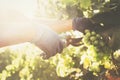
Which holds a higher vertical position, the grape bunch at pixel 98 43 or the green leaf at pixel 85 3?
the green leaf at pixel 85 3

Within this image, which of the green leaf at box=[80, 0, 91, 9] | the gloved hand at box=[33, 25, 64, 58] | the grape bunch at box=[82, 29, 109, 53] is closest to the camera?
the gloved hand at box=[33, 25, 64, 58]

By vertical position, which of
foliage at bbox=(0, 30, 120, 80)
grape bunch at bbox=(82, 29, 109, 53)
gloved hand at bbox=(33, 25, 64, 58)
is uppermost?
gloved hand at bbox=(33, 25, 64, 58)

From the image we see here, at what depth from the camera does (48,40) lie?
2.91 ft

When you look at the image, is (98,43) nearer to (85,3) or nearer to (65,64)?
(85,3)

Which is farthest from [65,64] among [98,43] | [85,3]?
[85,3]

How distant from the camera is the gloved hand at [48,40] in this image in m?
0.87

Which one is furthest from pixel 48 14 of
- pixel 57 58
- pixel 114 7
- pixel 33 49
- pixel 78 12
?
pixel 114 7

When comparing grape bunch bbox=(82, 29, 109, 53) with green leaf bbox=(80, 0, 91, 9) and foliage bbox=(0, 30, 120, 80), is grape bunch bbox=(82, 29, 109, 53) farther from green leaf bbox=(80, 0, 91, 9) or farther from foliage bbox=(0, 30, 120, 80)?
green leaf bbox=(80, 0, 91, 9)

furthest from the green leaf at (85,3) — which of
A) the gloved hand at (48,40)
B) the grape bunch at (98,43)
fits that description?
the gloved hand at (48,40)

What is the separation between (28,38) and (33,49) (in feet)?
8.04

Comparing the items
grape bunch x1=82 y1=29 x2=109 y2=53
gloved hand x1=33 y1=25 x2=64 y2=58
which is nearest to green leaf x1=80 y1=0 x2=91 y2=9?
grape bunch x1=82 y1=29 x2=109 y2=53

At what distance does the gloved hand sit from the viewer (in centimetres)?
87

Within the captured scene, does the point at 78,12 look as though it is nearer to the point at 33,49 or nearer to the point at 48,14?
the point at 33,49

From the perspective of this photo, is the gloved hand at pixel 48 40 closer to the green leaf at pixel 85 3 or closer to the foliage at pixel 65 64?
the green leaf at pixel 85 3
